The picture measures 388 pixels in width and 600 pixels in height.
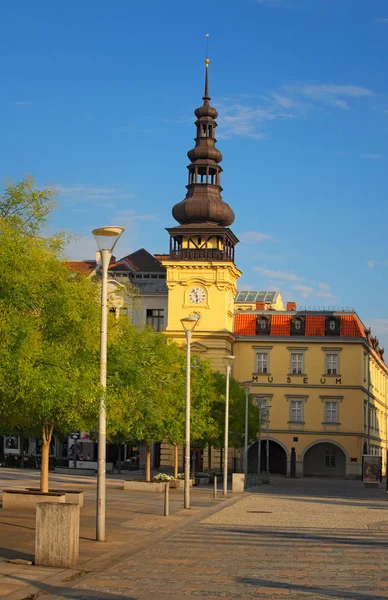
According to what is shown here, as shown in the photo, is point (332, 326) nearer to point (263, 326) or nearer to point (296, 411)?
point (263, 326)

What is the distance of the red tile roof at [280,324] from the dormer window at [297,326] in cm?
37

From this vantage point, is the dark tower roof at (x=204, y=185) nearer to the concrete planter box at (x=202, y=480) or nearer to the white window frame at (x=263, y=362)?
the white window frame at (x=263, y=362)

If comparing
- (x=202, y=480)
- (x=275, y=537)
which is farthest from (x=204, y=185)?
(x=275, y=537)

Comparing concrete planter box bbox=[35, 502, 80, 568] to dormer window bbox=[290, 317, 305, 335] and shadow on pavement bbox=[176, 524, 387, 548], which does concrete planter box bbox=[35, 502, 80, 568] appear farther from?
dormer window bbox=[290, 317, 305, 335]

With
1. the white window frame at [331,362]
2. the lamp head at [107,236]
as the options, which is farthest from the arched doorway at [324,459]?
the lamp head at [107,236]

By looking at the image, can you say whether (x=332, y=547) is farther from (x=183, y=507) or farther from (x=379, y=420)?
(x=379, y=420)

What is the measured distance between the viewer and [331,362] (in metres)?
88.8

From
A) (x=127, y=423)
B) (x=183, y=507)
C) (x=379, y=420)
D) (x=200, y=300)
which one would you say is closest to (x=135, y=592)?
(x=183, y=507)

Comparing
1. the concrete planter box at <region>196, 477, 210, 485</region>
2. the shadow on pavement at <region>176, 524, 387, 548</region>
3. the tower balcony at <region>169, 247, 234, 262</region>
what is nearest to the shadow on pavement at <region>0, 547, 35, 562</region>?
the shadow on pavement at <region>176, 524, 387, 548</region>

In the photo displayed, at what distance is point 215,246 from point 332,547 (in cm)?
6430

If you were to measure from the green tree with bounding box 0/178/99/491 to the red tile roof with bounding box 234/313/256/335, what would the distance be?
66314 mm

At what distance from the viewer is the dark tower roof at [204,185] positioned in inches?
3342

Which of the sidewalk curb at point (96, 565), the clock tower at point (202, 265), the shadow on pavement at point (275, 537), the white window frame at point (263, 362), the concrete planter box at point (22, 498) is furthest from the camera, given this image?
the white window frame at point (263, 362)

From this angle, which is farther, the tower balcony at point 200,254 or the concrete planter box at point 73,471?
the tower balcony at point 200,254
